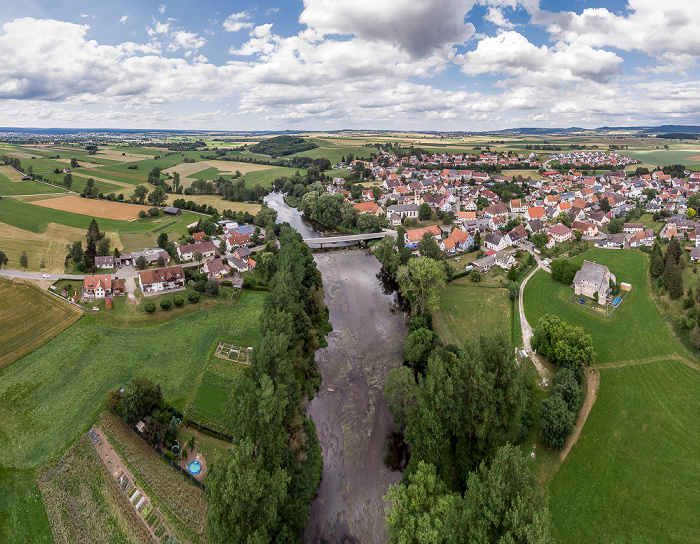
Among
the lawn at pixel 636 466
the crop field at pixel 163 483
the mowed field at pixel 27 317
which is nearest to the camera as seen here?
the lawn at pixel 636 466

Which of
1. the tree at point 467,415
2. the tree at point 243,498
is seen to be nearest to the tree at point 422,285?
the tree at point 467,415

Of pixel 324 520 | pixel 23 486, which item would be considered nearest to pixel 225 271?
pixel 23 486

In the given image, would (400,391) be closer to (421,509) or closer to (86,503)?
(421,509)

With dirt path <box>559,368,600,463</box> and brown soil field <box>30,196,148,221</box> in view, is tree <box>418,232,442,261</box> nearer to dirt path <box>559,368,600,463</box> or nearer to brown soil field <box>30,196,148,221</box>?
dirt path <box>559,368,600,463</box>

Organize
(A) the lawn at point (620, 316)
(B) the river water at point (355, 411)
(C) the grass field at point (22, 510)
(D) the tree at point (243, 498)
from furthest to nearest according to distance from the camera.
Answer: (A) the lawn at point (620, 316), (B) the river water at point (355, 411), (C) the grass field at point (22, 510), (D) the tree at point (243, 498)

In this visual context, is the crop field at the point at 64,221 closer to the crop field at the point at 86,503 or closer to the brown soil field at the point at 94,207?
the brown soil field at the point at 94,207

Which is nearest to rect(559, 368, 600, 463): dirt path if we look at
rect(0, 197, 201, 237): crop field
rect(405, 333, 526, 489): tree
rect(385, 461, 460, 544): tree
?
rect(405, 333, 526, 489): tree
